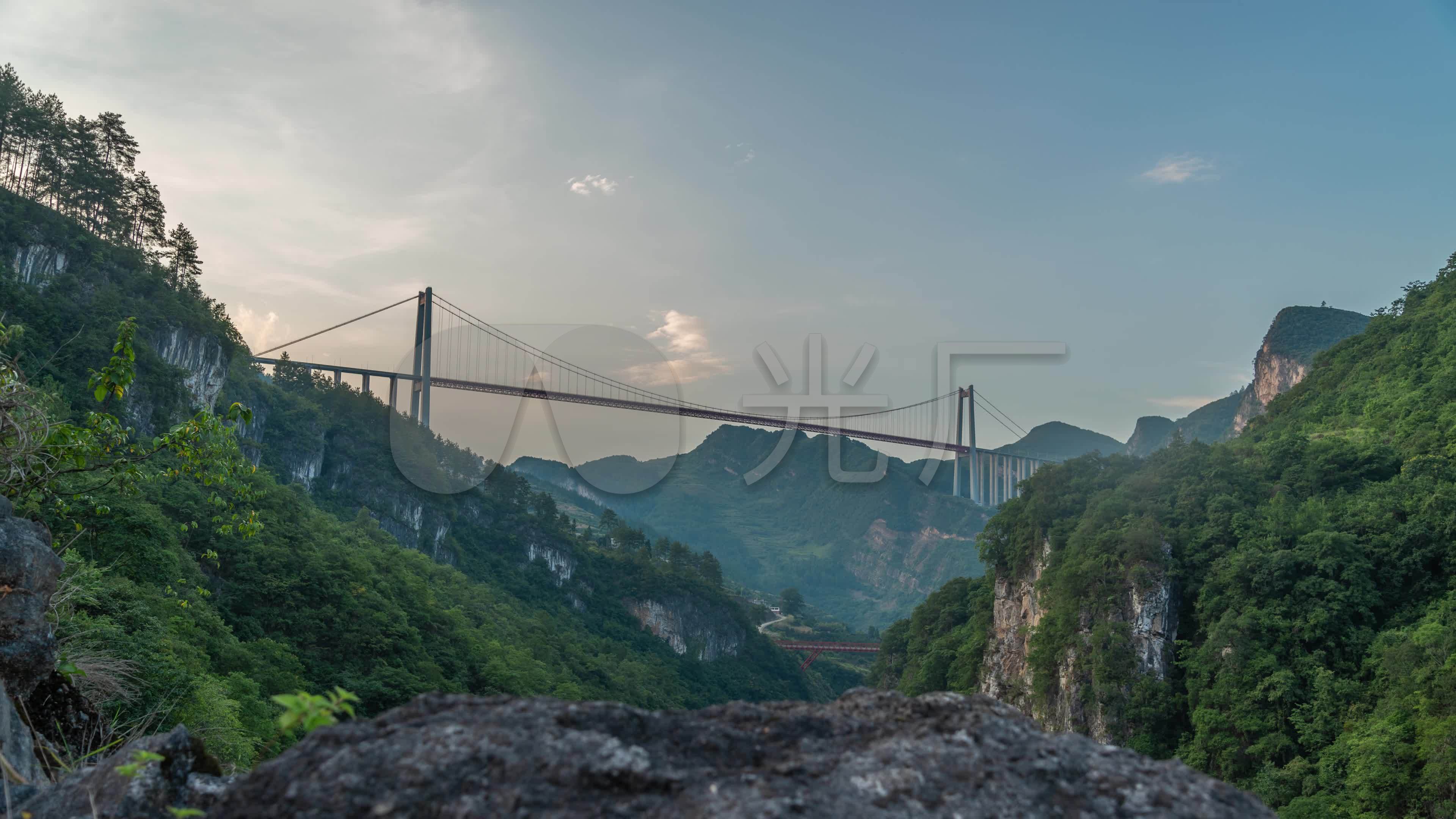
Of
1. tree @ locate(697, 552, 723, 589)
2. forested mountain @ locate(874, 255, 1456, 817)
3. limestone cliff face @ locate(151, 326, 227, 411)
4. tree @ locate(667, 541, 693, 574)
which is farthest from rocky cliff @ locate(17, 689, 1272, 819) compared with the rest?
tree @ locate(697, 552, 723, 589)

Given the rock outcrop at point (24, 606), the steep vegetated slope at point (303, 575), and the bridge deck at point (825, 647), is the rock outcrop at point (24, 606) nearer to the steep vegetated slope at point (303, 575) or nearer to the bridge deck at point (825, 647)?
the steep vegetated slope at point (303, 575)

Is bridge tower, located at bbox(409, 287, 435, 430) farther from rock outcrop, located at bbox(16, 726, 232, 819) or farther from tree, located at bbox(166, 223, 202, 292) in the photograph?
rock outcrop, located at bbox(16, 726, 232, 819)

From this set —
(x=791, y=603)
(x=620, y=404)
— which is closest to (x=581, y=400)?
(x=620, y=404)

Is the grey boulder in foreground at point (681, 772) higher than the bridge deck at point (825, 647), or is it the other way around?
the grey boulder in foreground at point (681, 772)

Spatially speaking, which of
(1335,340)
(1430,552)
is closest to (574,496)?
(1335,340)

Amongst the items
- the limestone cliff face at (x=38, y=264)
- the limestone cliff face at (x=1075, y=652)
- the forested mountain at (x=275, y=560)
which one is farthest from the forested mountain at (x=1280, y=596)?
the limestone cliff face at (x=38, y=264)

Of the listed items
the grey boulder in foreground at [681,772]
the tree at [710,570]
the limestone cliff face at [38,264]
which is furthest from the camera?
the tree at [710,570]
